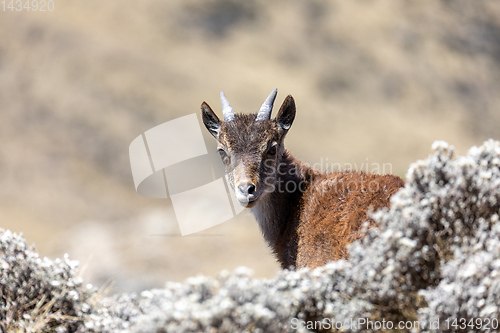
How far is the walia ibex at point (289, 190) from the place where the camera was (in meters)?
6.03

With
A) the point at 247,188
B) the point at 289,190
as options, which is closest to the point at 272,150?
the point at 289,190

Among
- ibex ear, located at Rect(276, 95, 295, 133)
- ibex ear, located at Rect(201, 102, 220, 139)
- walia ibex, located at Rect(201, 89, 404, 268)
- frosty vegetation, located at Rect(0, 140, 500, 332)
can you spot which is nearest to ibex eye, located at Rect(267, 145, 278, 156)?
walia ibex, located at Rect(201, 89, 404, 268)

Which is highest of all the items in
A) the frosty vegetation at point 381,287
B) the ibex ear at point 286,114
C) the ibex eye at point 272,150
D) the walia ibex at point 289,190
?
the ibex ear at point 286,114

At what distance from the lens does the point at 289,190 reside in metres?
7.39

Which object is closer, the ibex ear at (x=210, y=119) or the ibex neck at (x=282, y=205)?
the ibex neck at (x=282, y=205)

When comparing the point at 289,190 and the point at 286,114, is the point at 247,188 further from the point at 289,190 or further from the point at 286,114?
the point at 286,114

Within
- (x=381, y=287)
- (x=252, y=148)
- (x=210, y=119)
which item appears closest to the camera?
(x=381, y=287)

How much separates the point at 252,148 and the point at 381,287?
11.3 feet

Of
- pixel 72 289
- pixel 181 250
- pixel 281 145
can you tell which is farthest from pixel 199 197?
pixel 72 289

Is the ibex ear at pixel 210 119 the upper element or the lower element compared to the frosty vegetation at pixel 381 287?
upper

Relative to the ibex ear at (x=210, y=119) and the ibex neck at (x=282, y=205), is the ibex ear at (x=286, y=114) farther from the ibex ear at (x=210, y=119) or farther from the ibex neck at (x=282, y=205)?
the ibex ear at (x=210, y=119)

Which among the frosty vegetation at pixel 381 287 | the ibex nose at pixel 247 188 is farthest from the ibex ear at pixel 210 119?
the frosty vegetation at pixel 381 287

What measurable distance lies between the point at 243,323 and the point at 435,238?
1687mm

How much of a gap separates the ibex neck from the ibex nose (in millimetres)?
529
